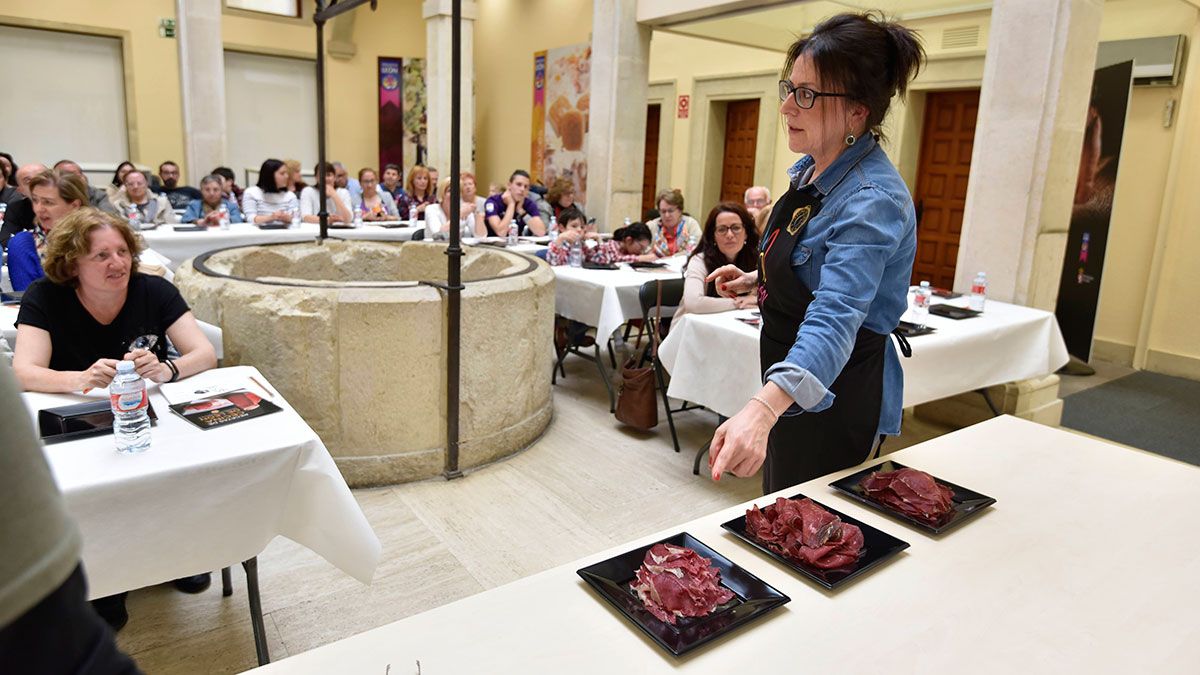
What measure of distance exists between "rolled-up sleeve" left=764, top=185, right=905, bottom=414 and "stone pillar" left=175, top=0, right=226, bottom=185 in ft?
32.8

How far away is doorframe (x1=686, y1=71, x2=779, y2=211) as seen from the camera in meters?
9.38

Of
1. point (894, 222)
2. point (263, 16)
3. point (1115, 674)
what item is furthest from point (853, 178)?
point (263, 16)

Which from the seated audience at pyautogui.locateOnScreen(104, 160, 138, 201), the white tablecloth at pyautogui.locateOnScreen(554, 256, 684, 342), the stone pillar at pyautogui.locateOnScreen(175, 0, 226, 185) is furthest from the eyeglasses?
the stone pillar at pyautogui.locateOnScreen(175, 0, 226, 185)

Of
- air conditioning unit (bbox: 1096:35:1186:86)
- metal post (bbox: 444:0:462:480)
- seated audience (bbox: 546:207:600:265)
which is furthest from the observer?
air conditioning unit (bbox: 1096:35:1186:86)

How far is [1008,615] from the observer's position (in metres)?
1.24

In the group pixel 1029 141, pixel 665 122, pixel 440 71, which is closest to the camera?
pixel 1029 141

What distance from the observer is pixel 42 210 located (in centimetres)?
358

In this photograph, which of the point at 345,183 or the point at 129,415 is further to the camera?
the point at 345,183

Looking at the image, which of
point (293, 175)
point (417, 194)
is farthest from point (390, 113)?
point (293, 175)

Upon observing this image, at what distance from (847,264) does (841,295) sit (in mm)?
71

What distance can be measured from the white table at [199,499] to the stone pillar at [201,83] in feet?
28.0

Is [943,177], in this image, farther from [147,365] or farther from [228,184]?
[147,365]

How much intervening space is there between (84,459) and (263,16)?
11699mm

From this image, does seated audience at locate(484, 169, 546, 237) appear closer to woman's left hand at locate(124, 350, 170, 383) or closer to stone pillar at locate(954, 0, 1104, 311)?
stone pillar at locate(954, 0, 1104, 311)
